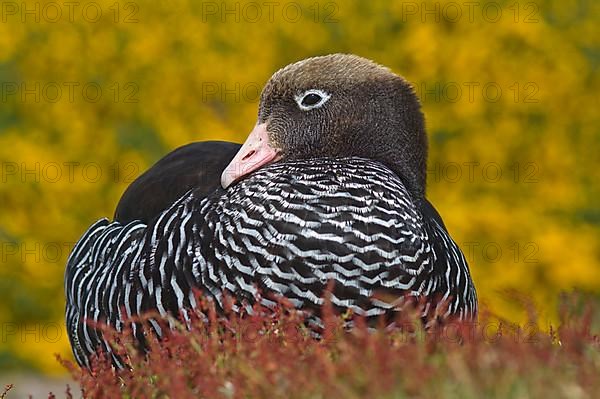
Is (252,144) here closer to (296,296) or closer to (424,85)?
(296,296)

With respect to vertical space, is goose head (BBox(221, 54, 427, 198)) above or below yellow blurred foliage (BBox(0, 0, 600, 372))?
above

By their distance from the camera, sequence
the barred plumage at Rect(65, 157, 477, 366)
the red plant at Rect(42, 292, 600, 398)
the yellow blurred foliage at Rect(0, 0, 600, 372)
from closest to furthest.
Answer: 1. the red plant at Rect(42, 292, 600, 398)
2. the barred plumage at Rect(65, 157, 477, 366)
3. the yellow blurred foliage at Rect(0, 0, 600, 372)

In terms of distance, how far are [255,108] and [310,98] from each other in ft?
13.1

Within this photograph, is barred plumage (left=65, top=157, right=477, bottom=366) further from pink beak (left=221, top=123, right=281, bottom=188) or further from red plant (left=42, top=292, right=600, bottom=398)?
red plant (left=42, top=292, right=600, bottom=398)

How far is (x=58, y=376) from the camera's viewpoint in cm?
730

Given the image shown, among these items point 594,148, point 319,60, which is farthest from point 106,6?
point 319,60

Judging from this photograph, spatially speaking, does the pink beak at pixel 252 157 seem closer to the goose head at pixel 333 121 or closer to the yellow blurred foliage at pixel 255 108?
the goose head at pixel 333 121

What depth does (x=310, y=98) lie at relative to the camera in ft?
14.1

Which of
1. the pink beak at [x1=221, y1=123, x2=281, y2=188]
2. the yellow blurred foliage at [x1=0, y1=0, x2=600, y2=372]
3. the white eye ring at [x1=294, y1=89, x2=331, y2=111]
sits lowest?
the yellow blurred foliage at [x1=0, y1=0, x2=600, y2=372]

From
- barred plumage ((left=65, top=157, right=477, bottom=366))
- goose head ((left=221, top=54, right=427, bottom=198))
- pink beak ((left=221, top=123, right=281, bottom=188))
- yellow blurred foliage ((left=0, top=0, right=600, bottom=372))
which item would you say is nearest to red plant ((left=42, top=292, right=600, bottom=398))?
barred plumage ((left=65, top=157, right=477, bottom=366))

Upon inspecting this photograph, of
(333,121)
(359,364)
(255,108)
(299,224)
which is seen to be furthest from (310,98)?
(255,108)

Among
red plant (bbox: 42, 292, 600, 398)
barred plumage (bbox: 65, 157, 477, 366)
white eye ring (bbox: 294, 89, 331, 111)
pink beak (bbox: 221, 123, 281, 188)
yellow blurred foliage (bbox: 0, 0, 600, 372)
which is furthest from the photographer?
yellow blurred foliage (bbox: 0, 0, 600, 372)

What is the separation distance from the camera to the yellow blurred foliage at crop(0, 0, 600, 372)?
758 cm

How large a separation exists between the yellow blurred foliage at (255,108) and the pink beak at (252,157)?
344 cm
